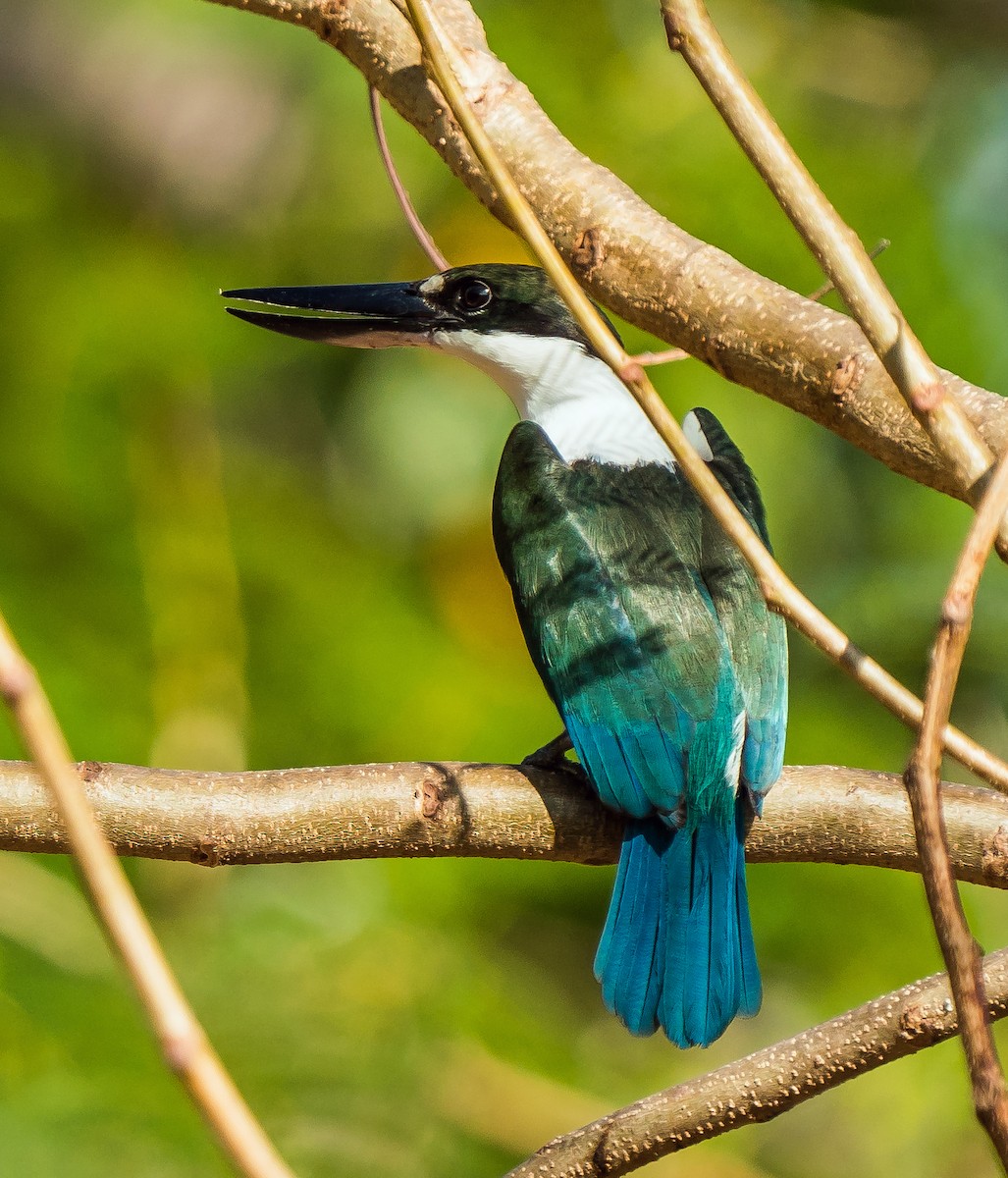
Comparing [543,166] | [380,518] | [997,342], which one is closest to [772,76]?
[997,342]

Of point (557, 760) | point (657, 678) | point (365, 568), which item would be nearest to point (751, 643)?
point (657, 678)

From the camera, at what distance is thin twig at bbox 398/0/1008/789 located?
2.76 feet

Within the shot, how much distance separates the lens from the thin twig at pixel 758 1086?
140cm

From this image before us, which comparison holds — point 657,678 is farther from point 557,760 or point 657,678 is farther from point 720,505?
point 720,505

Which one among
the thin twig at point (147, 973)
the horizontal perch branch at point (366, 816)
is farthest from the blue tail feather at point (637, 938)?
the thin twig at point (147, 973)

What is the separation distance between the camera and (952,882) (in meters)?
0.66

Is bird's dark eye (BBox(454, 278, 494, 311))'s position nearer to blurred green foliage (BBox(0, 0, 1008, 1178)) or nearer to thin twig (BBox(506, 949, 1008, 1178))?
blurred green foliage (BBox(0, 0, 1008, 1178))

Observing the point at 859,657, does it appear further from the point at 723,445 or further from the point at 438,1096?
the point at 438,1096

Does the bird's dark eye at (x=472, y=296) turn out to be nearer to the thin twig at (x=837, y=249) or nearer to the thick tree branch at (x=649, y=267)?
the thick tree branch at (x=649, y=267)

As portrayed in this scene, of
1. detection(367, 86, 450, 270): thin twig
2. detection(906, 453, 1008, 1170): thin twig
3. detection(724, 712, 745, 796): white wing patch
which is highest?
detection(367, 86, 450, 270): thin twig

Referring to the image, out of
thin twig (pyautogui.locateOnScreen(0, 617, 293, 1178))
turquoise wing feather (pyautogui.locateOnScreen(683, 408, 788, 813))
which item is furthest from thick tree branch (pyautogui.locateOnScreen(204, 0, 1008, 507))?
thin twig (pyautogui.locateOnScreen(0, 617, 293, 1178))

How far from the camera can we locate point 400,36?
157cm

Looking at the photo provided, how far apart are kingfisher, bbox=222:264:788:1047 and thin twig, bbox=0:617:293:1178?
4.37ft

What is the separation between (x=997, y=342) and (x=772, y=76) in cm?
102
